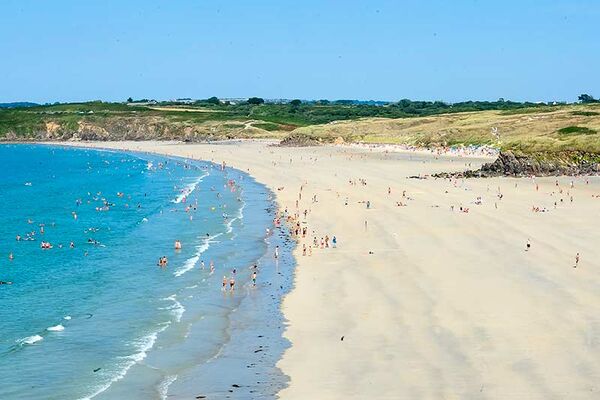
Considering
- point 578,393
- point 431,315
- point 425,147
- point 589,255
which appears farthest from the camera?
point 425,147

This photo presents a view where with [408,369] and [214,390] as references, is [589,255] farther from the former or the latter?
[214,390]

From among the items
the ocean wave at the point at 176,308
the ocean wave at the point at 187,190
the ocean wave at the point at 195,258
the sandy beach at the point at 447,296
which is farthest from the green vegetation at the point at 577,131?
the ocean wave at the point at 176,308

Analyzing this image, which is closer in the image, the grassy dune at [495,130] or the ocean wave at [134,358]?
the ocean wave at [134,358]

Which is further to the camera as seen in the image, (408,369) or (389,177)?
(389,177)

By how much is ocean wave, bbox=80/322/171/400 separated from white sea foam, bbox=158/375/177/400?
135 centimetres

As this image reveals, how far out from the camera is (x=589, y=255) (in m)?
39.8

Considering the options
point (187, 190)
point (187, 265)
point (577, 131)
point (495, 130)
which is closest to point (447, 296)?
point (187, 265)

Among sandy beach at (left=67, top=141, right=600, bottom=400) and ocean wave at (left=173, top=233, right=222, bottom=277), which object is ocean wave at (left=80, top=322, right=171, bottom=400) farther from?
ocean wave at (left=173, top=233, right=222, bottom=277)

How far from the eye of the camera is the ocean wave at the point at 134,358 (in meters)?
23.0

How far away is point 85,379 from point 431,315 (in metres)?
12.5

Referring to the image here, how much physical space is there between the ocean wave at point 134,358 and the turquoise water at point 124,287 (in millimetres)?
34

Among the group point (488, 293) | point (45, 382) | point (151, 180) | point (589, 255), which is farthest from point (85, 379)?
point (151, 180)

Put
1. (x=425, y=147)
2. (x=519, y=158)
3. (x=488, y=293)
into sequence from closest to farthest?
(x=488, y=293) → (x=519, y=158) → (x=425, y=147)

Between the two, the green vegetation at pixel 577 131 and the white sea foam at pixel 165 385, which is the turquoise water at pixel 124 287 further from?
the green vegetation at pixel 577 131
